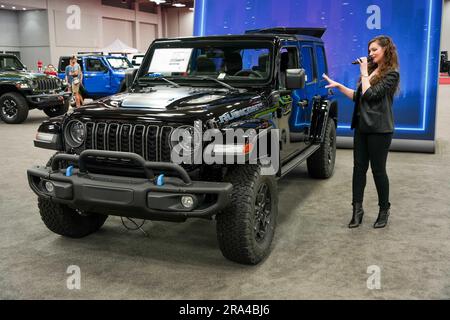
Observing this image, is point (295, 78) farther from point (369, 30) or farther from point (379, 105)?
point (369, 30)

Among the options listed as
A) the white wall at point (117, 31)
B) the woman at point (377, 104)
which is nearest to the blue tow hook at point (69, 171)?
the woman at point (377, 104)

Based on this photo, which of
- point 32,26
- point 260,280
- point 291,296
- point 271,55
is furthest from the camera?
point 32,26

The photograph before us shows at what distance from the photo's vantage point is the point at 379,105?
3.93 meters

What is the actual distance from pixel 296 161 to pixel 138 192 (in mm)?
1992

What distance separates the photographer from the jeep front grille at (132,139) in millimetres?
3127

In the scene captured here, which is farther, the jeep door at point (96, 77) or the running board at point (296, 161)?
the jeep door at point (96, 77)

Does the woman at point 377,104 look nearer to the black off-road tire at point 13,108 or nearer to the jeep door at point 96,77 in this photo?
the black off-road tire at point 13,108

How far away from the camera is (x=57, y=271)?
133 inches

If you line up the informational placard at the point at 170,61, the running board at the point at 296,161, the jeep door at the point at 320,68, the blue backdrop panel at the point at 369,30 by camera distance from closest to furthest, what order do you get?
the running board at the point at 296,161 → the informational placard at the point at 170,61 → the jeep door at the point at 320,68 → the blue backdrop panel at the point at 369,30

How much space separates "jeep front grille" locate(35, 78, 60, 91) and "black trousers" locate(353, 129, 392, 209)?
30.7 feet

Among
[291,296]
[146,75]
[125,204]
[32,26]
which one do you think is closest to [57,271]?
[125,204]

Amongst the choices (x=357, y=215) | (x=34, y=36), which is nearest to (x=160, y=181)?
(x=357, y=215)
